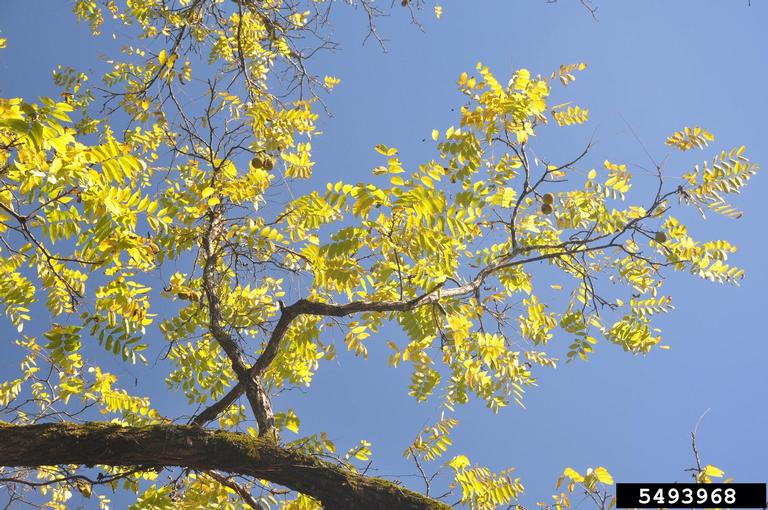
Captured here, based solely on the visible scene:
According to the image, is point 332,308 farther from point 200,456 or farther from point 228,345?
point 200,456

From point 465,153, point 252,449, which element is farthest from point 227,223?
point 252,449

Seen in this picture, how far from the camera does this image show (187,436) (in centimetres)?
347

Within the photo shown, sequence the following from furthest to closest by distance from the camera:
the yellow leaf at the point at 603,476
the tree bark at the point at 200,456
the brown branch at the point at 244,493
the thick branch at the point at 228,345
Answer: the thick branch at the point at 228,345
the brown branch at the point at 244,493
the yellow leaf at the point at 603,476
the tree bark at the point at 200,456

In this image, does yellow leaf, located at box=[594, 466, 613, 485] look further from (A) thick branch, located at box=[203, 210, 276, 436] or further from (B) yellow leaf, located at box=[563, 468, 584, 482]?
(A) thick branch, located at box=[203, 210, 276, 436]

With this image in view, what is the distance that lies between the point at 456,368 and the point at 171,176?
344 cm

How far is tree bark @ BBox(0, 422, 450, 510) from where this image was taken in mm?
3357

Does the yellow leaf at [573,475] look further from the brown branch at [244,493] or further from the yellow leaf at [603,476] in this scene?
the brown branch at [244,493]

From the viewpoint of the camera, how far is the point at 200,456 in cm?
350

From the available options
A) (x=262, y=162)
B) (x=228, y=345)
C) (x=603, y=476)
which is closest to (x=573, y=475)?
(x=603, y=476)

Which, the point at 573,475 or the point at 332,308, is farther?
the point at 332,308

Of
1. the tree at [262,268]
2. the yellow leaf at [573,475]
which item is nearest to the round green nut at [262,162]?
the tree at [262,268]

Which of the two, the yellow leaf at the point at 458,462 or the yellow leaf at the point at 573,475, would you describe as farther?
the yellow leaf at the point at 458,462

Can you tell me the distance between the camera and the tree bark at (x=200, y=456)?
3357 mm

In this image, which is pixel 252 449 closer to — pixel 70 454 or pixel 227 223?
pixel 70 454
